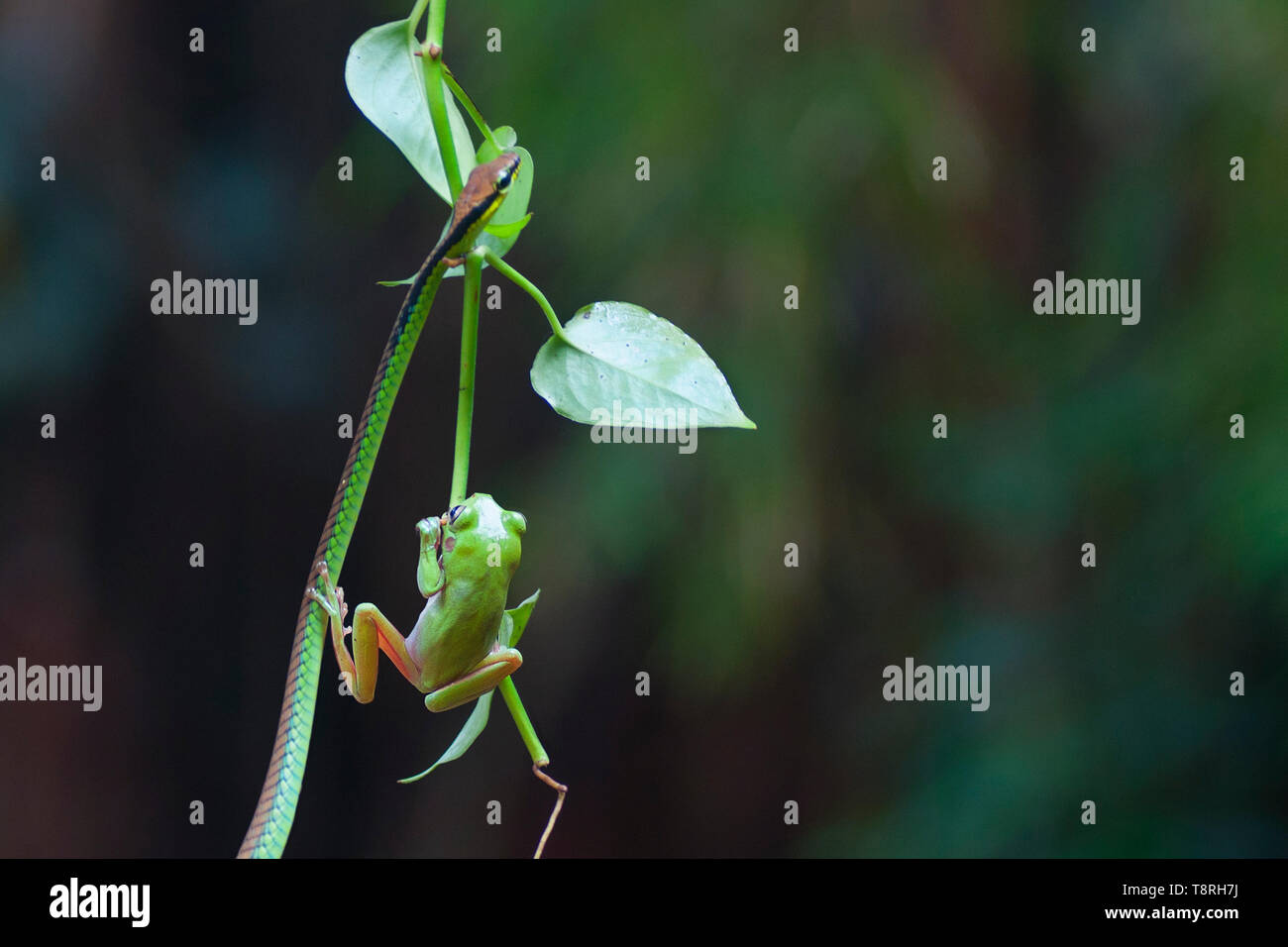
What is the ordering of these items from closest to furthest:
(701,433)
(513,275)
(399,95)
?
(513,275)
(399,95)
(701,433)

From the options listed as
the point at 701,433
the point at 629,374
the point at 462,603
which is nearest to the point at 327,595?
the point at 462,603

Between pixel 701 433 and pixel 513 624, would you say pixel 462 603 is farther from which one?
pixel 701 433

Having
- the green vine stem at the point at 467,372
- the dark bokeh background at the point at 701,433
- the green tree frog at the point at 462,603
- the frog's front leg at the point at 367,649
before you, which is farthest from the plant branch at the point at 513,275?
the dark bokeh background at the point at 701,433

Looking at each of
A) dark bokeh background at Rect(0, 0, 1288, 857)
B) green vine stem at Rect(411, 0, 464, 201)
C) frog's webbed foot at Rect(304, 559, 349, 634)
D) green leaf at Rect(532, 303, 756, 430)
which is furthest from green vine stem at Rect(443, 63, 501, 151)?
dark bokeh background at Rect(0, 0, 1288, 857)

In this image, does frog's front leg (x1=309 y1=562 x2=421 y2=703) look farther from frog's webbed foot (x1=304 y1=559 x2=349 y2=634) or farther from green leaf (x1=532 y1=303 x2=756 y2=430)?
green leaf (x1=532 y1=303 x2=756 y2=430)

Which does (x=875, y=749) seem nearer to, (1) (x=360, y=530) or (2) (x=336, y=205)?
(1) (x=360, y=530)

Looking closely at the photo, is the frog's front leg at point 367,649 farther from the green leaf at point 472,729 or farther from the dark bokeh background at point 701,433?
the dark bokeh background at point 701,433

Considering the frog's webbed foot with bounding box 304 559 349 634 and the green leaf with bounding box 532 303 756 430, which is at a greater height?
the green leaf with bounding box 532 303 756 430
